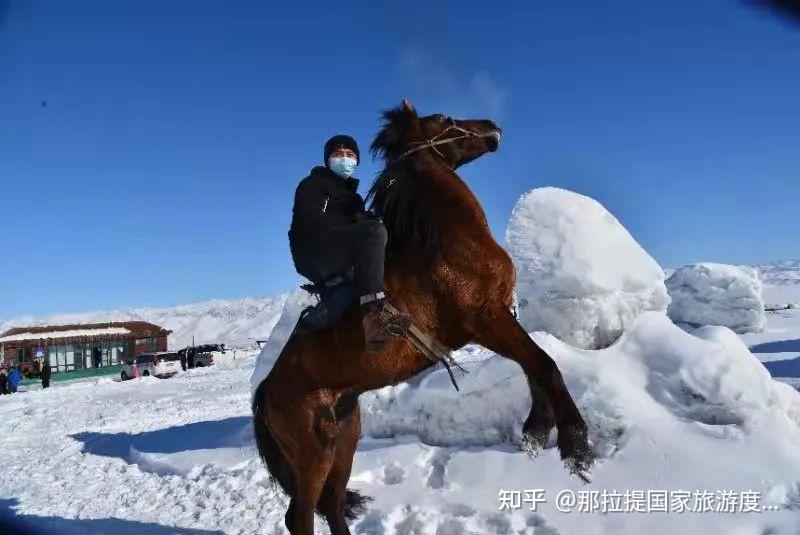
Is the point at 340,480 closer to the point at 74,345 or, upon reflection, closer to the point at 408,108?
the point at 408,108

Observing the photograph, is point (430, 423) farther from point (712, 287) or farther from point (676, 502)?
point (712, 287)

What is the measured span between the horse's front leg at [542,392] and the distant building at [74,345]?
36.8m

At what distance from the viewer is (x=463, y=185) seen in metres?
3.14

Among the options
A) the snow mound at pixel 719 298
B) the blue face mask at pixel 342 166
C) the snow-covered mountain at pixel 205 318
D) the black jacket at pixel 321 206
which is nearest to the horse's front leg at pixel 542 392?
the black jacket at pixel 321 206

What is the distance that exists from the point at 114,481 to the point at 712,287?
28724 millimetres

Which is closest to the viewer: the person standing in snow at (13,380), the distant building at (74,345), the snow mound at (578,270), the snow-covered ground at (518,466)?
the snow-covered ground at (518,466)

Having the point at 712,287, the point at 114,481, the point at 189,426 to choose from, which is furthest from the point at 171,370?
the point at 712,287

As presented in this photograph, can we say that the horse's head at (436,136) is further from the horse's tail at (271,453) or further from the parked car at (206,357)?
the parked car at (206,357)

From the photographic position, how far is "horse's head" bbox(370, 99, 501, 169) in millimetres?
3342

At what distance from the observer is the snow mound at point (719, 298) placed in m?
27.7

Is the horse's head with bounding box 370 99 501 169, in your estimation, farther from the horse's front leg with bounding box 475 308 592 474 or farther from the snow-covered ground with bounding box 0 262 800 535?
the snow-covered ground with bounding box 0 262 800 535

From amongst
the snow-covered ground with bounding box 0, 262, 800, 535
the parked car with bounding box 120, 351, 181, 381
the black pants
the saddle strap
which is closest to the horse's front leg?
the saddle strap

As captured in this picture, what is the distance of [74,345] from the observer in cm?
3466

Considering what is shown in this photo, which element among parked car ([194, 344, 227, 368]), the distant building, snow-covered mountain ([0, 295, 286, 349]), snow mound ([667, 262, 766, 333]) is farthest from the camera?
snow-covered mountain ([0, 295, 286, 349])
